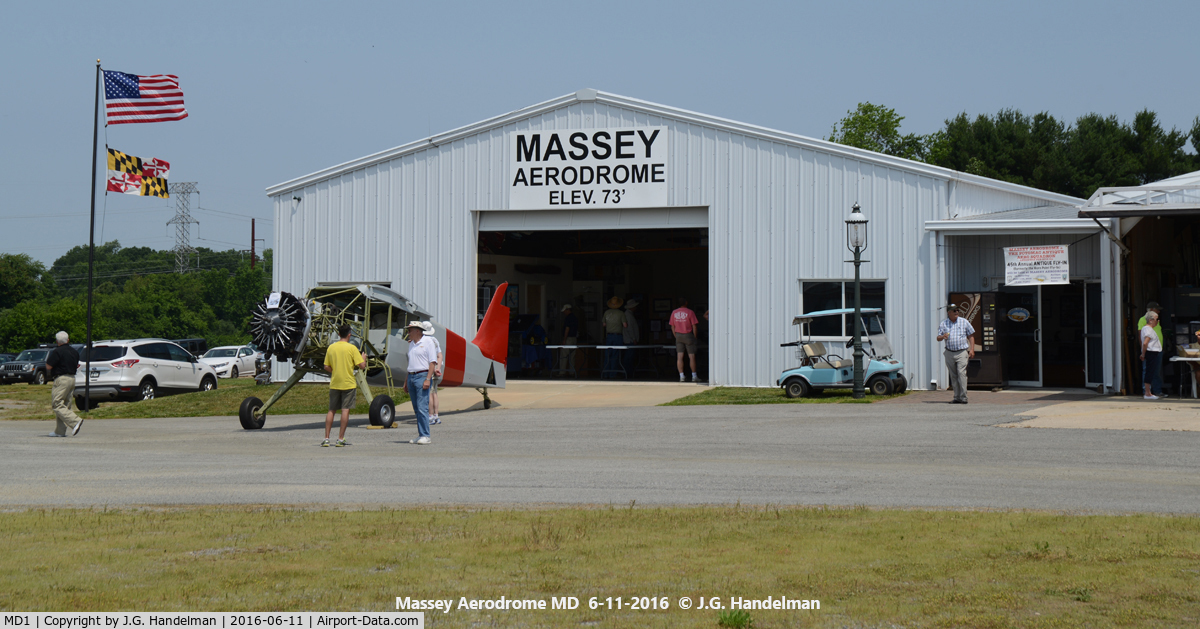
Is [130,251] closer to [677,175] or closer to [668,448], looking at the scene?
[677,175]

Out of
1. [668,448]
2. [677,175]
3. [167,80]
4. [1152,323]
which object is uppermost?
[167,80]

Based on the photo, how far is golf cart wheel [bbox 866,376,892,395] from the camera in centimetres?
2009

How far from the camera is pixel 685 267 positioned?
34312 mm

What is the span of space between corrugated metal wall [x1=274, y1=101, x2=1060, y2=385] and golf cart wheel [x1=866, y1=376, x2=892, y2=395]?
6.80 feet

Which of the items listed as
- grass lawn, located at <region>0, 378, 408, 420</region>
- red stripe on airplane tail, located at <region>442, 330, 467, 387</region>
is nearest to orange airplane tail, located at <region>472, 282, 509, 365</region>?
red stripe on airplane tail, located at <region>442, 330, 467, 387</region>

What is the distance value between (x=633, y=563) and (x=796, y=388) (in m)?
14.5

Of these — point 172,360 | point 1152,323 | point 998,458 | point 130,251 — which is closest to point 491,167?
point 172,360

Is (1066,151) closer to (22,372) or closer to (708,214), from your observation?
(708,214)

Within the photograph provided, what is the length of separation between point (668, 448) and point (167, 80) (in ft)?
52.5

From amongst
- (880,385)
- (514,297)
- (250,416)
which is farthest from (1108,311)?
(514,297)

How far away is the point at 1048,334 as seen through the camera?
21969mm

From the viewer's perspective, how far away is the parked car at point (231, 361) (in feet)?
138

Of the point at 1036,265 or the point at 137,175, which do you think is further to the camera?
the point at 137,175

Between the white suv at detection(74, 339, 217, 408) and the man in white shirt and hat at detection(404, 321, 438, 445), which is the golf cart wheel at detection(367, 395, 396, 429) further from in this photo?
the white suv at detection(74, 339, 217, 408)
